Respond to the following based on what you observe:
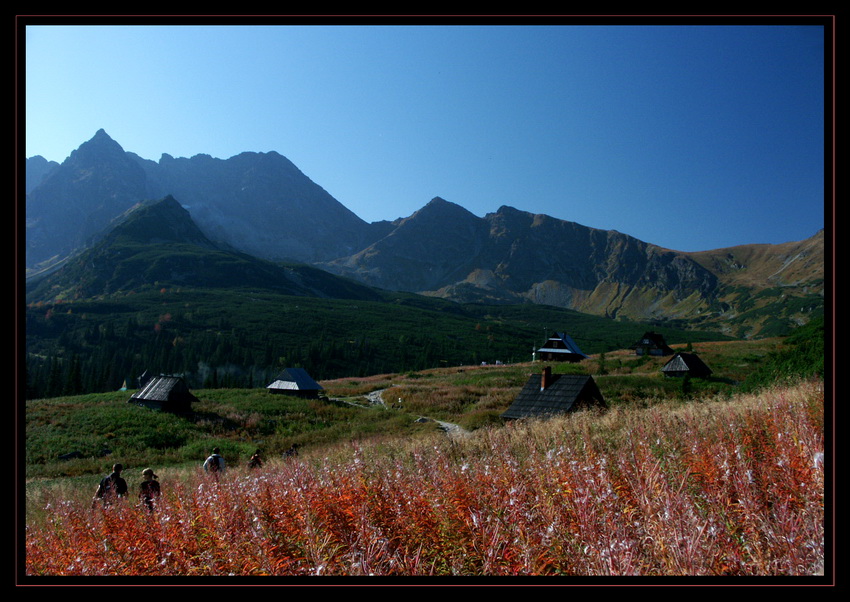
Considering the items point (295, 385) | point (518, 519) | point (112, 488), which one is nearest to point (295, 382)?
point (295, 385)

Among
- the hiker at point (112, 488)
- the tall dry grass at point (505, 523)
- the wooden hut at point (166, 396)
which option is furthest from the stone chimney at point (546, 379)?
the wooden hut at point (166, 396)

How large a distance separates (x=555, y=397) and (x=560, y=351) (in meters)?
79.0

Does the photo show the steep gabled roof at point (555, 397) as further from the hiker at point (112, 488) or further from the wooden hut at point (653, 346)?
the wooden hut at point (653, 346)

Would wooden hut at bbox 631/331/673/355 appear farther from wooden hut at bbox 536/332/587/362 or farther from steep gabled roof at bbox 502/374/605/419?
steep gabled roof at bbox 502/374/605/419

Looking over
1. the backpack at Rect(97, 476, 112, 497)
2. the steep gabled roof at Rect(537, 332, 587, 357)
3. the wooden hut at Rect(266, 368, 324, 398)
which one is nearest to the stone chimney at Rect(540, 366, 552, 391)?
the backpack at Rect(97, 476, 112, 497)

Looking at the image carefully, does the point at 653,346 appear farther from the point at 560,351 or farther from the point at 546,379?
the point at 546,379

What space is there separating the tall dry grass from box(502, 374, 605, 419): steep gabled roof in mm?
15516

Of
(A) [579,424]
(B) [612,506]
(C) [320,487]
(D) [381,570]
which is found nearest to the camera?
(D) [381,570]

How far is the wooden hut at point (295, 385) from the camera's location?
60.8 metres
